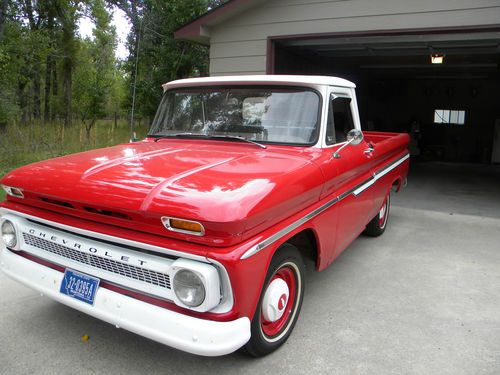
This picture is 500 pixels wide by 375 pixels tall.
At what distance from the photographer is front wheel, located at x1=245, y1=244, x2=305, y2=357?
2639 millimetres

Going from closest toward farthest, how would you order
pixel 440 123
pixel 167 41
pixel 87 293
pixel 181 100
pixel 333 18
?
pixel 87 293, pixel 181 100, pixel 333 18, pixel 167 41, pixel 440 123

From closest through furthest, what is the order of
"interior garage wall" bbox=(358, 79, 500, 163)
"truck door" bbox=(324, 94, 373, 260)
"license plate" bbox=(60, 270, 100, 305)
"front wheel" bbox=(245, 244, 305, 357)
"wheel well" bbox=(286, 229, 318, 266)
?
"license plate" bbox=(60, 270, 100, 305) → "front wheel" bbox=(245, 244, 305, 357) → "wheel well" bbox=(286, 229, 318, 266) → "truck door" bbox=(324, 94, 373, 260) → "interior garage wall" bbox=(358, 79, 500, 163)

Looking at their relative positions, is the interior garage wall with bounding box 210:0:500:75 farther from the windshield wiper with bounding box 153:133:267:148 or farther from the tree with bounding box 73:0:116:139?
the tree with bounding box 73:0:116:139

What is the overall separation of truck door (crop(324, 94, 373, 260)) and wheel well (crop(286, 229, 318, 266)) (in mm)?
276

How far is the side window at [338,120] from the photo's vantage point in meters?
3.57

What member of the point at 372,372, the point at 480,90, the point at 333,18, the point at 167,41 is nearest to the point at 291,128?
the point at 372,372

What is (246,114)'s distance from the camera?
364cm

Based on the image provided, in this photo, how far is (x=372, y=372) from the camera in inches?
104

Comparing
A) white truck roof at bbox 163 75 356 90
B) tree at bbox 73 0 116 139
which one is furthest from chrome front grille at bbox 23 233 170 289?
tree at bbox 73 0 116 139

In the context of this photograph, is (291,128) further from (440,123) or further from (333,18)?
(440,123)

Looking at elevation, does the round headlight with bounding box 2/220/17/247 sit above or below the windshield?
below

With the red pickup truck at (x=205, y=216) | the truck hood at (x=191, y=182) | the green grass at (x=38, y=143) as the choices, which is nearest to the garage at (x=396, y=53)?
the red pickup truck at (x=205, y=216)

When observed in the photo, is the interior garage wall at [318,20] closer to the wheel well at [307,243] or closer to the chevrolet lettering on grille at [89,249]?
the wheel well at [307,243]

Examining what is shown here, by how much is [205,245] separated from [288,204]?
67cm
